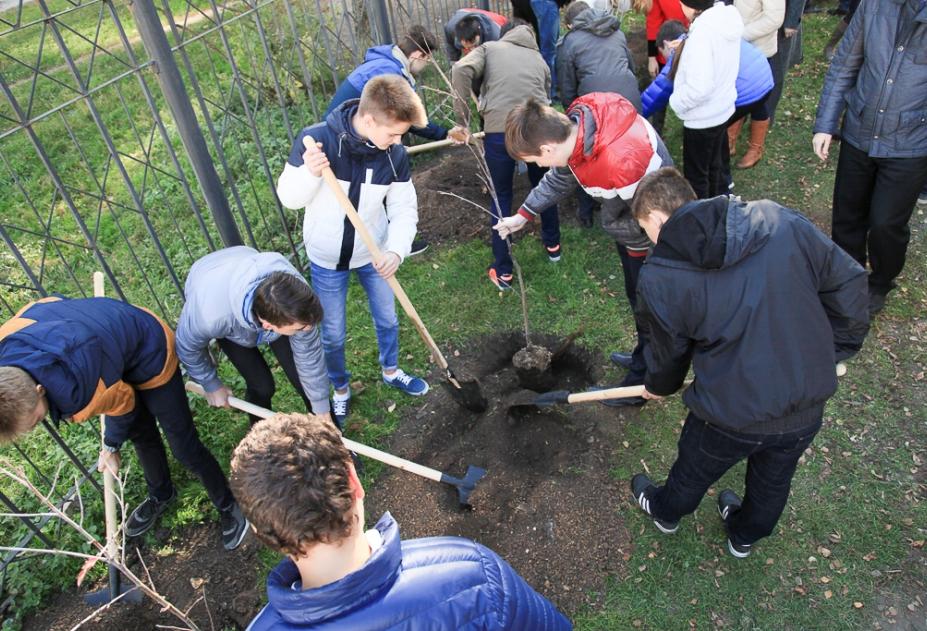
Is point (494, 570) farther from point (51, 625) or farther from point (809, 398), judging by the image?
point (51, 625)

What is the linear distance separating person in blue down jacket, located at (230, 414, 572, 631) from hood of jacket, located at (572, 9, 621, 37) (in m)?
4.25

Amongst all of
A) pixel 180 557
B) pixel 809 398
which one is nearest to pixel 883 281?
pixel 809 398

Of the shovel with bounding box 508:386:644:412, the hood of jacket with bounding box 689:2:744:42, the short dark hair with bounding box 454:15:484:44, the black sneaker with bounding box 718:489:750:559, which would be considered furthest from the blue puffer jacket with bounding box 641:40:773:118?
the black sneaker with bounding box 718:489:750:559

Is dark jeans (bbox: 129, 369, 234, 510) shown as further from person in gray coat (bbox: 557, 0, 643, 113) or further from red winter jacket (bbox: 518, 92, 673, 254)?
person in gray coat (bbox: 557, 0, 643, 113)

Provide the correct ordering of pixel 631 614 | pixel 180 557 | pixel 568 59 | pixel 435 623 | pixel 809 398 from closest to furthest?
pixel 435 623 < pixel 809 398 < pixel 631 614 < pixel 180 557 < pixel 568 59

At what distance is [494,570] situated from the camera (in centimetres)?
162

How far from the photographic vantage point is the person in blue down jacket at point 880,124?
11.2ft

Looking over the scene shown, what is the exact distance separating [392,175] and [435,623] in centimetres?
255

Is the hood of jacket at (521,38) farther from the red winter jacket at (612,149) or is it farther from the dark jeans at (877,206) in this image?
the dark jeans at (877,206)

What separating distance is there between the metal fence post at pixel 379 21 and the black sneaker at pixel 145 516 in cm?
488

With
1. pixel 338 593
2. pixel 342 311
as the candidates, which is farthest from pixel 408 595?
pixel 342 311

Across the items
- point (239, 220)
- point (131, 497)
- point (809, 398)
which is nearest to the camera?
point (809, 398)

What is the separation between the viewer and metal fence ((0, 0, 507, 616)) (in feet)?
11.9

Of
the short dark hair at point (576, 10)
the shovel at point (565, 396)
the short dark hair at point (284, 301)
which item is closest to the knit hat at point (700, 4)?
the short dark hair at point (576, 10)
